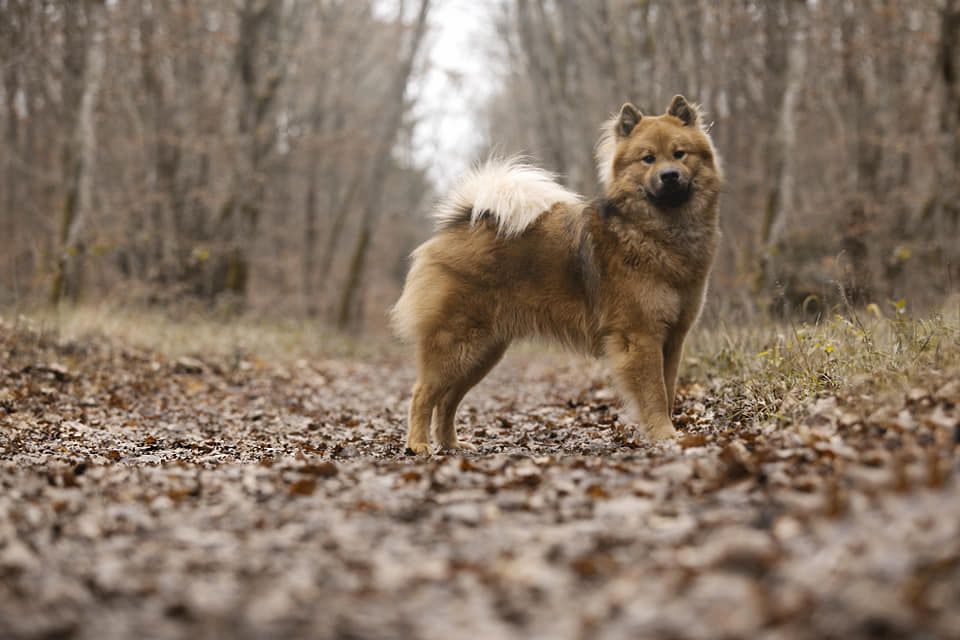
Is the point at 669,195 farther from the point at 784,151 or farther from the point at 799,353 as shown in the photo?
the point at 784,151

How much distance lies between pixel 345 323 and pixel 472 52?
13.7 meters

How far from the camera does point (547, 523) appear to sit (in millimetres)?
3152

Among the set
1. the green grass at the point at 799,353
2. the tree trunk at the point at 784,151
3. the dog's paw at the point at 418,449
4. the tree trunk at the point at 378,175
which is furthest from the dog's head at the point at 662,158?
the tree trunk at the point at 378,175

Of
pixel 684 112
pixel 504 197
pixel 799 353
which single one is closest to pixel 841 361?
pixel 799 353

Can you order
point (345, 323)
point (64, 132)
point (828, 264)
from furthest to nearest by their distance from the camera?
point (345, 323), point (64, 132), point (828, 264)

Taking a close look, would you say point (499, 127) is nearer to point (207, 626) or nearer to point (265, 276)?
point (265, 276)

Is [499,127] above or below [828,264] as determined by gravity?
above

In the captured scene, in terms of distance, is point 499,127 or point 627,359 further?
point 499,127

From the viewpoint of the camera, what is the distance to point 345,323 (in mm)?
18672

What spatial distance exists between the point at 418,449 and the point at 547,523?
2650 mm

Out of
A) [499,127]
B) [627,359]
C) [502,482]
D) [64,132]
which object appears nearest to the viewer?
[502,482]

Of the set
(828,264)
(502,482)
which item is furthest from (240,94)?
(502,482)

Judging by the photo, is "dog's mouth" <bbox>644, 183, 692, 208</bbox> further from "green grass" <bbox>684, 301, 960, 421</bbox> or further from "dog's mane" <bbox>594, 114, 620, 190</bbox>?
"green grass" <bbox>684, 301, 960, 421</bbox>

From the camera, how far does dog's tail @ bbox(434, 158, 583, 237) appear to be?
228 inches
